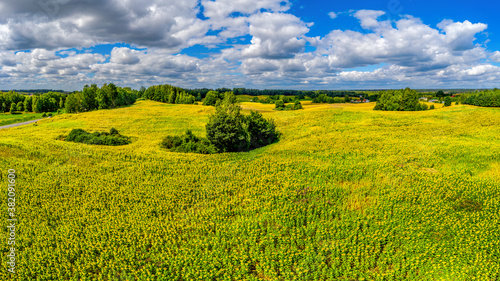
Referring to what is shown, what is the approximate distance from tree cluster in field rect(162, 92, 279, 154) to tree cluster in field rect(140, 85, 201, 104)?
87.2 metres

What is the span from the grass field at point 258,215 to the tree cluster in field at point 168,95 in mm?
95166

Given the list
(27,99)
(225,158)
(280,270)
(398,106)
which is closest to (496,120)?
(398,106)

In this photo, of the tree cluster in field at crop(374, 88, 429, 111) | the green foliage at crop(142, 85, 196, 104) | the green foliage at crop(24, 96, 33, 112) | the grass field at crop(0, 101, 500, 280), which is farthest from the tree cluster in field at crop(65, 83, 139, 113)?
the tree cluster in field at crop(374, 88, 429, 111)

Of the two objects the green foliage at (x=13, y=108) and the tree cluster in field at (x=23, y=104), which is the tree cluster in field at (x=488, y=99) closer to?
the tree cluster in field at (x=23, y=104)

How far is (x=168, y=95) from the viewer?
→ 126062 mm

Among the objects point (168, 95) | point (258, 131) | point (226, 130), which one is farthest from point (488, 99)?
point (168, 95)

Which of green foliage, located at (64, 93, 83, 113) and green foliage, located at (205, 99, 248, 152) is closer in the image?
green foliage, located at (205, 99, 248, 152)

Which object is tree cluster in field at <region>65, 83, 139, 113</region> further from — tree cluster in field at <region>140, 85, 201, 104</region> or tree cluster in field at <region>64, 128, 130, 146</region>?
tree cluster in field at <region>64, 128, 130, 146</region>

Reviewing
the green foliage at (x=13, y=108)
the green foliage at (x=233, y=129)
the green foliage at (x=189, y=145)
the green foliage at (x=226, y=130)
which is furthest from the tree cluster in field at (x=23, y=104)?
the green foliage at (x=226, y=130)

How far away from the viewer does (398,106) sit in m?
75.6

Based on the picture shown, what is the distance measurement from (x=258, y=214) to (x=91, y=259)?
968 centimetres

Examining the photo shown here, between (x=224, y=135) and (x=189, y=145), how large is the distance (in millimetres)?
5654

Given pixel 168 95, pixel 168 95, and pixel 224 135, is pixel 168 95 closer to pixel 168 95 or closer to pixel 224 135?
pixel 168 95

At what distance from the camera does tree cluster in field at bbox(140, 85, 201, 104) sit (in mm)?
120750
